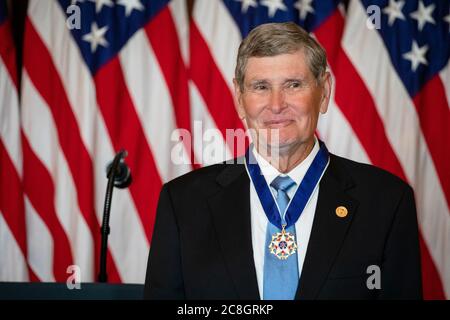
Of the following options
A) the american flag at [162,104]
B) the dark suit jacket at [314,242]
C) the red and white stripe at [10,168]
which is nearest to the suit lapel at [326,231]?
the dark suit jacket at [314,242]

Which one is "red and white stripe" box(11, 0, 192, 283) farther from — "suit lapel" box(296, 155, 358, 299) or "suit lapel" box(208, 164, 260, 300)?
"suit lapel" box(296, 155, 358, 299)

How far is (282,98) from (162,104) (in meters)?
1.81

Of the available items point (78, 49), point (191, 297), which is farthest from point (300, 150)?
point (78, 49)

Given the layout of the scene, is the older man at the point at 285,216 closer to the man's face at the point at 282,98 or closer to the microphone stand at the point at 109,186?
the man's face at the point at 282,98

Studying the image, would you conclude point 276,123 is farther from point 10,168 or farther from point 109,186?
point 10,168

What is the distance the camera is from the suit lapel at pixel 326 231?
1.45 metres

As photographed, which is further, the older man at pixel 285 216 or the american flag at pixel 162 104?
the american flag at pixel 162 104

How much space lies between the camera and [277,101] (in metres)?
1.56

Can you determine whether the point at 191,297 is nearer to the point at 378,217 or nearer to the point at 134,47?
the point at 378,217

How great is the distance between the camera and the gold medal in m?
1.48

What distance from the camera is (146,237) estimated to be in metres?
3.36

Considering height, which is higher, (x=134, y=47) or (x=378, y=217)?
(x=134, y=47)

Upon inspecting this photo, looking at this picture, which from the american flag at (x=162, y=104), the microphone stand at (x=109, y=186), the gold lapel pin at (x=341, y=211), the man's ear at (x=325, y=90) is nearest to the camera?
the gold lapel pin at (x=341, y=211)
